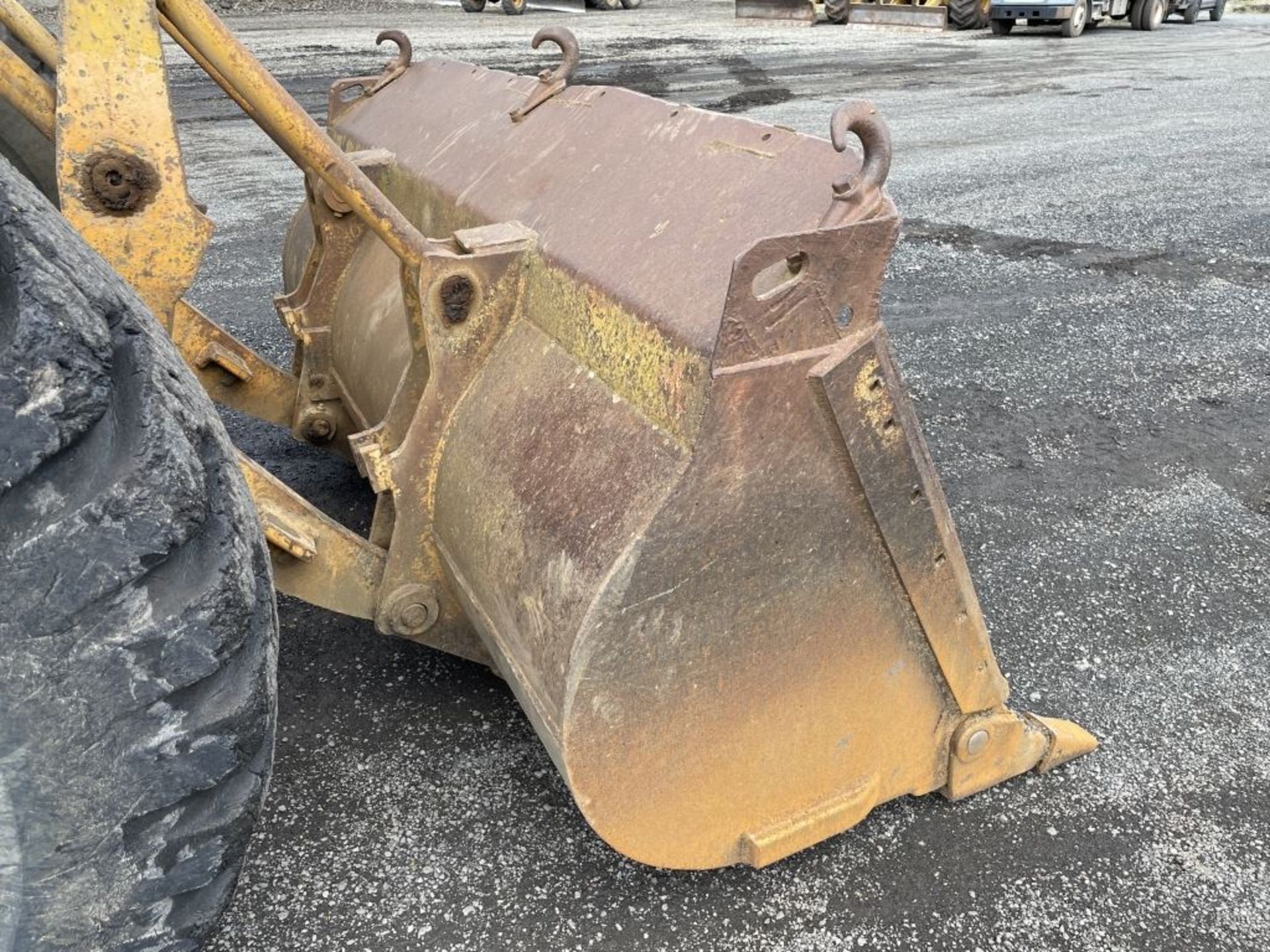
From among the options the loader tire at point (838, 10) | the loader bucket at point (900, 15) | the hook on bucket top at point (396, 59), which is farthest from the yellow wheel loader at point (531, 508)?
the loader tire at point (838, 10)

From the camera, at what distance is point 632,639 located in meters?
1.58

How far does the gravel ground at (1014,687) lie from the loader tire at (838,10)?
12.9 metres

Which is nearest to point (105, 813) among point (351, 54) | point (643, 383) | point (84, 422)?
point (84, 422)

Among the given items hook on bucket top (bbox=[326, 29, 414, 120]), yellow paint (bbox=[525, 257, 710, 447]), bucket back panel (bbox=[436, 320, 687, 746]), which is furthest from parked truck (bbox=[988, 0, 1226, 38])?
bucket back panel (bbox=[436, 320, 687, 746])

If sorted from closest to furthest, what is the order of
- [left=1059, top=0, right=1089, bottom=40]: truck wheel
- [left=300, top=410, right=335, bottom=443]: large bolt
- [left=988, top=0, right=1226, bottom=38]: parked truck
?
[left=300, top=410, right=335, bottom=443]: large bolt → [left=988, top=0, right=1226, bottom=38]: parked truck → [left=1059, top=0, right=1089, bottom=40]: truck wheel

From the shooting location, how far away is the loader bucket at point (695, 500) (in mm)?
1533

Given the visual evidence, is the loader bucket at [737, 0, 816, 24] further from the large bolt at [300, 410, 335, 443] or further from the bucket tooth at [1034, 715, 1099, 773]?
the bucket tooth at [1034, 715, 1099, 773]

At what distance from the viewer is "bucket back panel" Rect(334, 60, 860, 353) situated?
1.64 m

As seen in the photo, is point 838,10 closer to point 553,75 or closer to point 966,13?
point 966,13

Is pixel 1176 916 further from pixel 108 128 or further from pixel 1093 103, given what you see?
pixel 1093 103

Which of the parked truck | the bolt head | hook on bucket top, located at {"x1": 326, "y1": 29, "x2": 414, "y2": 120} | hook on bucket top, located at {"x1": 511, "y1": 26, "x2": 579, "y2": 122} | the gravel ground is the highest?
hook on bucket top, located at {"x1": 511, "y1": 26, "x2": 579, "y2": 122}

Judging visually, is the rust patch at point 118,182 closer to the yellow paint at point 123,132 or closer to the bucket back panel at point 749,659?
the yellow paint at point 123,132

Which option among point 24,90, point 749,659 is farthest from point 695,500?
point 24,90

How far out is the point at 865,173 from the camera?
4.91 feet
